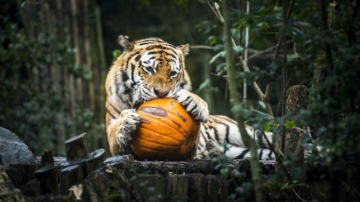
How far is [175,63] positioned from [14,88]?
14.4 feet

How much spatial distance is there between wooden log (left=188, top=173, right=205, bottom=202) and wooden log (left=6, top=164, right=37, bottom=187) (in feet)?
3.66

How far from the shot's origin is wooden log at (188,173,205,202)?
226 centimetres

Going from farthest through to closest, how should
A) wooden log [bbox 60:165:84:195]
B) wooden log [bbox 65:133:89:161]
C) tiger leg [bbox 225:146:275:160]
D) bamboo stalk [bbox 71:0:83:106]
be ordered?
bamboo stalk [bbox 71:0:83:106]
tiger leg [bbox 225:146:275:160]
wooden log [bbox 65:133:89:161]
wooden log [bbox 60:165:84:195]

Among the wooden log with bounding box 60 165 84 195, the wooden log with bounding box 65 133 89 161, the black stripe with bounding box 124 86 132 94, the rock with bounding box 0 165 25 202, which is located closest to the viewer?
the rock with bounding box 0 165 25 202

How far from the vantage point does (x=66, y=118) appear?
24.3 feet

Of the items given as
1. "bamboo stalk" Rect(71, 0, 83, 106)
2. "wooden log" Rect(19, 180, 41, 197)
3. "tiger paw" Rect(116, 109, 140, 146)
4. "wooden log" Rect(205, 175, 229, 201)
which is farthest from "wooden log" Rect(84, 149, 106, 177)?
"bamboo stalk" Rect(71, 0, 83, 106)

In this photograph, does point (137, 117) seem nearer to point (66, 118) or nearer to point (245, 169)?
point (245, 169)

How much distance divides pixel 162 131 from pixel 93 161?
2.42ft

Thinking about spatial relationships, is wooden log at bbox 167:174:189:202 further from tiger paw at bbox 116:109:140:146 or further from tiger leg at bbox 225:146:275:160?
tiger leg at bbox 225:146:275:160

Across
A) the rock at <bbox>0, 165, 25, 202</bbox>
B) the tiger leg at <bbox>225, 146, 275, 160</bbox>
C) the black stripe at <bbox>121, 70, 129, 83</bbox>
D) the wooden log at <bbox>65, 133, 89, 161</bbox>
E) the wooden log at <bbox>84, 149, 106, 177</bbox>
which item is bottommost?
the tiger leg at <bbox>225, 146, 275, 160</bbox>

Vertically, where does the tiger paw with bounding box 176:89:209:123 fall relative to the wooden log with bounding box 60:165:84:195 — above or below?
above

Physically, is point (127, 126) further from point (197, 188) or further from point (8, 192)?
point (8, 192)

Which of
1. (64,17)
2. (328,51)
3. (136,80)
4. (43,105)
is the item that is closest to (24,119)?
(43,105)

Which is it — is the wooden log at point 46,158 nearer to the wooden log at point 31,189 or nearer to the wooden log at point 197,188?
the wooden log at point 31,189
